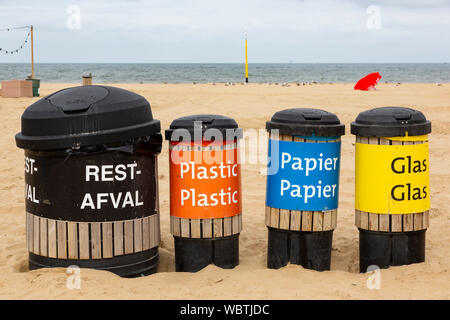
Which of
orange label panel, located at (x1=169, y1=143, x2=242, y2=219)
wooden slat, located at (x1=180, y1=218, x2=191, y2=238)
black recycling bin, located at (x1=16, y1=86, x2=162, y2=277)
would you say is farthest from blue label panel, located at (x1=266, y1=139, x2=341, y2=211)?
black recycling bin, located at (x1=16, y1=86, x2=162, y2=277)

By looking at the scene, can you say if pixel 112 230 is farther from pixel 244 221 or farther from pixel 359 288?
pixel 244 221

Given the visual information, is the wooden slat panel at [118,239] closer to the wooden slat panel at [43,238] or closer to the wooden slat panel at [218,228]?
the wooden slat panel at [43,238]

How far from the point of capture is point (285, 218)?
4504mm

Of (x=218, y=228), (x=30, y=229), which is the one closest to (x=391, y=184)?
(x=218, y=228)

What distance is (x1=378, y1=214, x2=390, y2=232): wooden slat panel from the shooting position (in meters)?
4.46

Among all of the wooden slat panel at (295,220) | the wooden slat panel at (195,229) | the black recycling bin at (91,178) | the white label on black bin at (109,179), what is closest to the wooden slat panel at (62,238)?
the black recycling bin at (91,178)

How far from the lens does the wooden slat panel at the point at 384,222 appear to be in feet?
14.6

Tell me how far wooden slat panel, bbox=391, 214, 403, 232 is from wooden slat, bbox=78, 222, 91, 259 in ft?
7.73

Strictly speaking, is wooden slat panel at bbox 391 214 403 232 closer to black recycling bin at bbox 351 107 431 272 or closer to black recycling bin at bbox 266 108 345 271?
black recycling bin at bbox 351 107 431 272

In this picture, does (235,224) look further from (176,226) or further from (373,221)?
(373,221)

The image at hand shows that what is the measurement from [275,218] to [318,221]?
0.34 meters

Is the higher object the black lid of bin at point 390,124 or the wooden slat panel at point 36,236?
the black lid of bin at point 390,124

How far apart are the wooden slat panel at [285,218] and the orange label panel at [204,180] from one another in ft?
1.27
